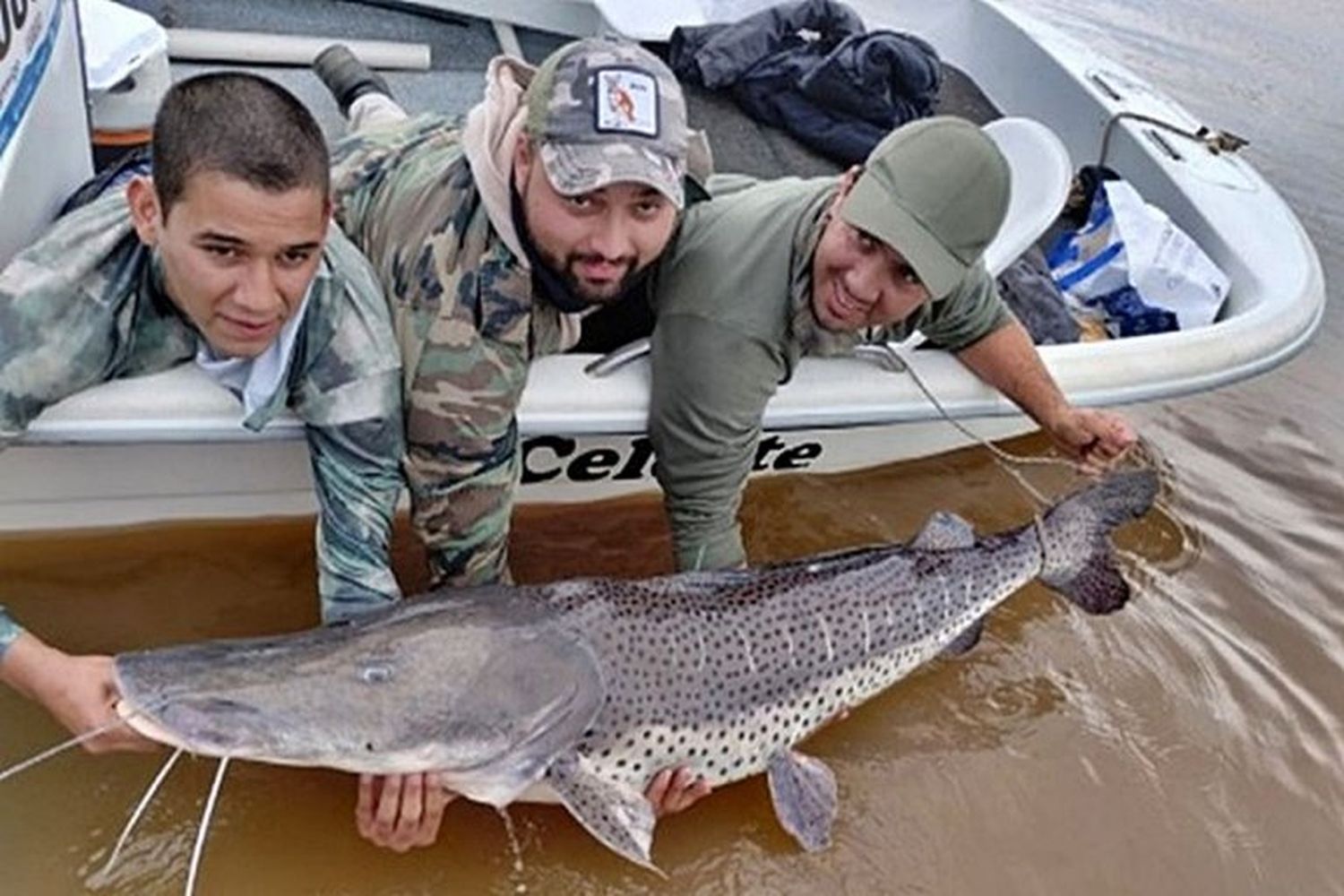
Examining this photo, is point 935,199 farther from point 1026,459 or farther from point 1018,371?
point 1026,459

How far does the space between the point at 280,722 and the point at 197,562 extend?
64.9 inches

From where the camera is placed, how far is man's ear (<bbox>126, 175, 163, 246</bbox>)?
8.45ft

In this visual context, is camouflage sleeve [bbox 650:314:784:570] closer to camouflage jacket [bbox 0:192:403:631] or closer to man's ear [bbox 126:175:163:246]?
camouflage jacket [bbox 0:192:403:631]

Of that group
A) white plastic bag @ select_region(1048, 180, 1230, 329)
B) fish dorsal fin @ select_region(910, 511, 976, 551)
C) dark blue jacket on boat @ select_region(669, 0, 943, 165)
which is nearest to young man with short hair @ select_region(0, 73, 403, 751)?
fish dorsal fin @ select_region(910, 511, 976, 551)

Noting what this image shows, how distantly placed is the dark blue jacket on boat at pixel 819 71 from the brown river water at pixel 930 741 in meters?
1.32

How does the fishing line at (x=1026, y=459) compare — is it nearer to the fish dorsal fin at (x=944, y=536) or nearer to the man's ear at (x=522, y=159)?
the fish dorsal fin at (x=944, y=536)

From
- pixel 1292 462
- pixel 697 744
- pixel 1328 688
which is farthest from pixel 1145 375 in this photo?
pixel 697 744

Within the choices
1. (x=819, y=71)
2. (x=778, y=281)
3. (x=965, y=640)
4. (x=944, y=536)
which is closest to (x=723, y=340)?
(x=778, y=281)

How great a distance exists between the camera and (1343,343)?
6316 millimetres

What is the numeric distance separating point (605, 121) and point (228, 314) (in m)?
0.81

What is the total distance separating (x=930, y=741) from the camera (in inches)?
148

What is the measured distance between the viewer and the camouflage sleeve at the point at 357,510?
9.52 feet

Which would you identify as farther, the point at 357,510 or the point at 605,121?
the point at 357,510

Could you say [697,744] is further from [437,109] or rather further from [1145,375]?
[437,109]
